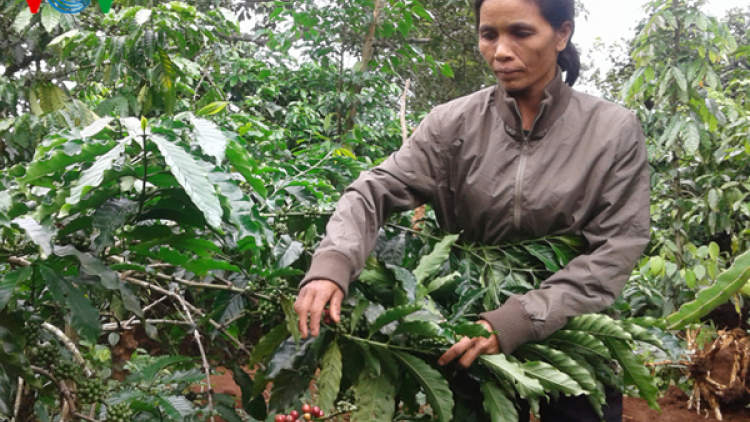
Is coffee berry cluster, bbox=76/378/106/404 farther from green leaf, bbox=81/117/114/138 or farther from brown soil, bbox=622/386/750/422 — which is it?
brown soil, bbox=622/386/750/422

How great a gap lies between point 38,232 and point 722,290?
1062mm

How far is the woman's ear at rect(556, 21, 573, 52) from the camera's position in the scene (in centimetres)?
160

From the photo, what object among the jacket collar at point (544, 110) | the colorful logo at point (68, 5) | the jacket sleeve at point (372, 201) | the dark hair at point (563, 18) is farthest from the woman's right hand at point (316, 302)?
the colorful logo at point (68, 5)

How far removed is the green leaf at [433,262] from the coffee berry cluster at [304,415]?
36cm

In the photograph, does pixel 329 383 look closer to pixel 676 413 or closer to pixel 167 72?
pixel 167 72

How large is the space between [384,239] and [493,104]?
0.47 meters

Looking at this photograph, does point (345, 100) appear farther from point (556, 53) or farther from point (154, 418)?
point (154, 418)

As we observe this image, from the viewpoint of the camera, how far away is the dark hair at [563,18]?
5.03 ft

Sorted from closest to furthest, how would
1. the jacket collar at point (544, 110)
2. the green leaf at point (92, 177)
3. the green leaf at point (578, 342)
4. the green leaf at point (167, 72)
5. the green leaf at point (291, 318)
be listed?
the green leaf at point (92, 177), the green leaf at point (291, 318), the green leaf at point (578, 342), the jacket collar at point (544, 110), the green leaf at point (167, 72)

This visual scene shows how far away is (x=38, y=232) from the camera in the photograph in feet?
3.45

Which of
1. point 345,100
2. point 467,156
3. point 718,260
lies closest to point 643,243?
point 467,156

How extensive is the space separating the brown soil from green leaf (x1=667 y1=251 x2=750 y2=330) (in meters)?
3.55

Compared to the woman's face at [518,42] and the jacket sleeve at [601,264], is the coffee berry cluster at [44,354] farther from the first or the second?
the woman's face at [518,42]

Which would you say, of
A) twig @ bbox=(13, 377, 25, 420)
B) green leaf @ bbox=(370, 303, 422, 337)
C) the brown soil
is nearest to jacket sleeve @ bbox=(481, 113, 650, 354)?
green leaf @ bbox=(370, 303, 422, 337)
